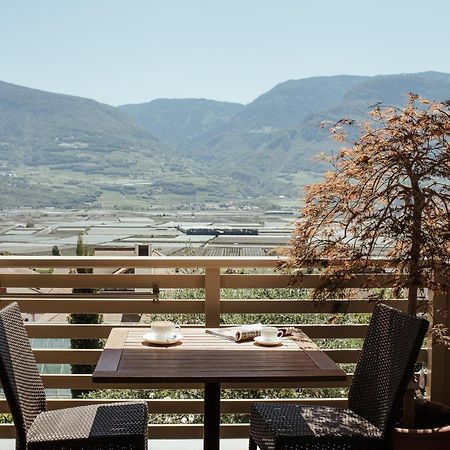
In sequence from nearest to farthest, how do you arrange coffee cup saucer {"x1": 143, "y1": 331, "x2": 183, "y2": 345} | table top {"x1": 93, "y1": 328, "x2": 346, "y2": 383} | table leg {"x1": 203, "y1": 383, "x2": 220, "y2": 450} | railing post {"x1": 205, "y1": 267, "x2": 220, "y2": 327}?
table top {"x1": 93, "y1": 328, "x2": 346, "y2": 383} < table leg {"x1": 203, "y1": 383, "x2": 220, "y2": 450} < coffee cup saucer {"x1": 143, "y1": 331, "x2": 183, "y2": 345} < railing post {"x1": 205, "y1": 267, "x2": 220, "y2": 327}

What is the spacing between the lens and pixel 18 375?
2854 mm

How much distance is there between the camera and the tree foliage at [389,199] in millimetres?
3420

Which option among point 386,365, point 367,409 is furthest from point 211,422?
point 386,365

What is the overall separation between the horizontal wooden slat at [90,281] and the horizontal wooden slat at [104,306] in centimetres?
8

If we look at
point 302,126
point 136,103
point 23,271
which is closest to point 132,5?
point 302,126

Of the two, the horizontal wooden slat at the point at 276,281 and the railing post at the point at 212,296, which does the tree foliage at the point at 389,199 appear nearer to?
the horizontal wooden slat at the point at 276,281

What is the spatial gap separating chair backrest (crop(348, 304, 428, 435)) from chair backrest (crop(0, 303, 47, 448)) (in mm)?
1349

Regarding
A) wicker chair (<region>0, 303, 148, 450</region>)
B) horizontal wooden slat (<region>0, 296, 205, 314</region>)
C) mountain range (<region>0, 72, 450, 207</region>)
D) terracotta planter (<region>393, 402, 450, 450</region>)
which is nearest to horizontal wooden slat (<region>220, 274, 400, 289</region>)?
horizontal wooden slat (<region>0, 296, 205, 314</region>)

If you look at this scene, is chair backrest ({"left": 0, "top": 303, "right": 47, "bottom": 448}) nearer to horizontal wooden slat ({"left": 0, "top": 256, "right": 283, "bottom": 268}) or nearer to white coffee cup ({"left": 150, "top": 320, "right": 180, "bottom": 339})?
white coffee cup ({"left": 150, "top": 320, "right": 180, "bottom": 339})

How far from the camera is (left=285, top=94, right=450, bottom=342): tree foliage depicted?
342cm

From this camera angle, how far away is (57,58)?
969 inches

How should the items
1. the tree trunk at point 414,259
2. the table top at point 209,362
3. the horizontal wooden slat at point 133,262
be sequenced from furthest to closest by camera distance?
the horizontal wooden slat at point 133,262
the tree trunk at point 414,259
the table top at point 209,362

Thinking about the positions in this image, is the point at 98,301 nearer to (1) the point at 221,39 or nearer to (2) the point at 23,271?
(2) the point at 23,271

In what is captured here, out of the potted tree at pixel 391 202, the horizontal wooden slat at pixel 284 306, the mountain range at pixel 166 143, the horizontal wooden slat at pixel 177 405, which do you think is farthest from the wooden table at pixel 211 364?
the mountain range at pixel 166 143
